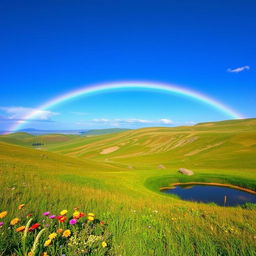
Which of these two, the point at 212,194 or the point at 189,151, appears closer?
the point at 212,194

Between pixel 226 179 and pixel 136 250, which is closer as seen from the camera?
pixel 136 250

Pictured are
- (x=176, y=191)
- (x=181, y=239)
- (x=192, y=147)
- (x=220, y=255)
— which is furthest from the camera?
(x=192, y=147)

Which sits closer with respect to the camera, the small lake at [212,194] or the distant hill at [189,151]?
the small lake at [212,194]

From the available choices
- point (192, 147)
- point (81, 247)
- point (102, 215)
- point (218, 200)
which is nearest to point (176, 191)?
point (218, 200)

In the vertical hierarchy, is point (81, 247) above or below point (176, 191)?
above

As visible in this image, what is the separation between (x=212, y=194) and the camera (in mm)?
26938

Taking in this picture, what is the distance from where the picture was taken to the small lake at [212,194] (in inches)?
940

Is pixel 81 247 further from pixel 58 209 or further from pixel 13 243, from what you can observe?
pixel 58 209

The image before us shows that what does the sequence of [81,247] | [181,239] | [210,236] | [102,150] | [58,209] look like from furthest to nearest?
1. [102,150]
2. [58,209]
3. [210,236]
4. [181,239]
5. [81,247]

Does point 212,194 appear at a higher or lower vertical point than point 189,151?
lower

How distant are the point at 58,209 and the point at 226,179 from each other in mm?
34213

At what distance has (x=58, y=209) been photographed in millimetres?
4180

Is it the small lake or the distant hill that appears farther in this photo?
the distant hill

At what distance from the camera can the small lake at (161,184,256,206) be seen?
2388cm
